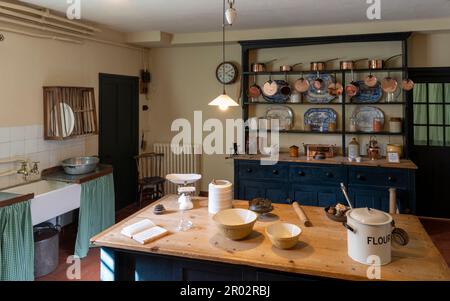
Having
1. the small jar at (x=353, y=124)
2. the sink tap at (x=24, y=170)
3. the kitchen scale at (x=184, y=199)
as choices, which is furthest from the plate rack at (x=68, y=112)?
the small jar at (x=353, y=124)

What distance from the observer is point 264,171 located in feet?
13.8

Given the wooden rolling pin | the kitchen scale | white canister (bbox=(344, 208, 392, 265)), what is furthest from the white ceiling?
white canister (bbox=(344, 208, 392, 265))

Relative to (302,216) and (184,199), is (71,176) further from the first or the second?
(302,216)

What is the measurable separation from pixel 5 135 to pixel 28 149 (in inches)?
10.9

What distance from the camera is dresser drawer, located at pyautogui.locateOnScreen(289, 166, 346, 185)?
3.93 metres

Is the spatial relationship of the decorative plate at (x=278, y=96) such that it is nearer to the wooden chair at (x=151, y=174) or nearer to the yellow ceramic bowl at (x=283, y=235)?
the wooden chair at (x=151, y=174)

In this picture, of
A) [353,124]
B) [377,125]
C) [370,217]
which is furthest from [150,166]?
[370,217]

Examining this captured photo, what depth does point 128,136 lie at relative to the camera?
4949 millimetres

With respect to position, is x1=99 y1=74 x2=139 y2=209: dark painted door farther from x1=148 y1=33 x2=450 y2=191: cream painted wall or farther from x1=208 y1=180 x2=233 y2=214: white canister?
x1=208 y1=180 x2=233 y2=214: white canister

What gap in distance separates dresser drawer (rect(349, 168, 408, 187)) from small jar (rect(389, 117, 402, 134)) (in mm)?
657

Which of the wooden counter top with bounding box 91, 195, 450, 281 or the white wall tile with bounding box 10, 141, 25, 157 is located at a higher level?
the white wall tile with bounding box 10, 141, 25, 157

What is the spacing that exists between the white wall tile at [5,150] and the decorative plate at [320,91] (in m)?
3.46

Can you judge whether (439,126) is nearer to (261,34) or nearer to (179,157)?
(261,34)

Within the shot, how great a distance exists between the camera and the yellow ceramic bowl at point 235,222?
1.74 m
